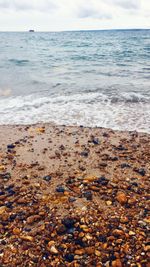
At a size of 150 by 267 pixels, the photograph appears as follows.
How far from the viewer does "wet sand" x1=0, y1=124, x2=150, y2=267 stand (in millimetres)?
3645

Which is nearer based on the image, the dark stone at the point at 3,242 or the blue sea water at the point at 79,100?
the dark stone at the point at 3,242

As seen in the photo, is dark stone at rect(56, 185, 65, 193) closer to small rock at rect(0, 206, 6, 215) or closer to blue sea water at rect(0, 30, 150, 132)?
small rock at rect(0, 206, 6, 215)

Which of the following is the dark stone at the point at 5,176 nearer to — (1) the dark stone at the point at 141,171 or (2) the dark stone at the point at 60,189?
(2) the dark stone at the point at 60,189

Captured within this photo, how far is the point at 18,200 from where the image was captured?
15.5 ft

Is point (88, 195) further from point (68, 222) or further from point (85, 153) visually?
point (85, 153)

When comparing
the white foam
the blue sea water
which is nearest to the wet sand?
the white foam

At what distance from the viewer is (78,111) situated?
1072 cm

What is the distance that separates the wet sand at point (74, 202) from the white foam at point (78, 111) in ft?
5.79

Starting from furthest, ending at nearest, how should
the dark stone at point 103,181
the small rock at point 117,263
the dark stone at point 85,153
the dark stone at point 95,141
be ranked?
the dark stone at point 95,141 < the dark stone at point 85,153 < the dark stone at point 103,181 < the small rock at point 117,263

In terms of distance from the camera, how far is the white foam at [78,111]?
31.1 ft

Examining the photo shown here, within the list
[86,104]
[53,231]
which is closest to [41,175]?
[53,231]

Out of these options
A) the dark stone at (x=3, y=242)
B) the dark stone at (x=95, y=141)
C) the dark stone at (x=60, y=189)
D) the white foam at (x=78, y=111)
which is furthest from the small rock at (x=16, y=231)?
the white foam at (x=78, y=111)

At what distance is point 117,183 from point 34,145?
2814mm

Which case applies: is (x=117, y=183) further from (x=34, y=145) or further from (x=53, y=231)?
(x=34, y=145)
